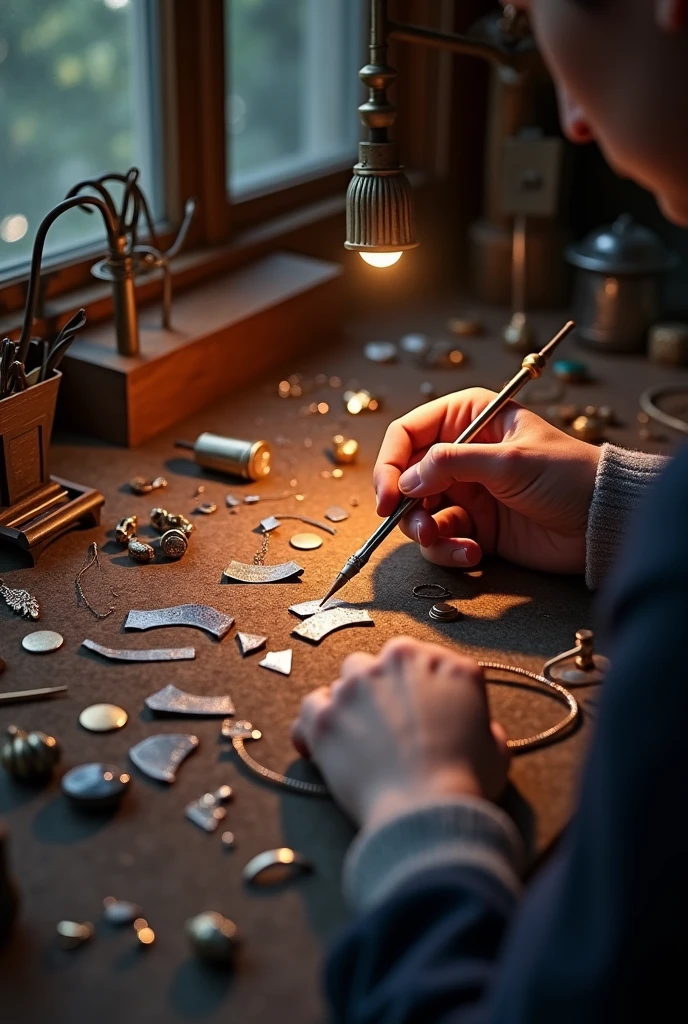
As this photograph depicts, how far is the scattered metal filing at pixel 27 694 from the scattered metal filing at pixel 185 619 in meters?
0.11

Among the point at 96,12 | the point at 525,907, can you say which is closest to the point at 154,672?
the point at 525,907

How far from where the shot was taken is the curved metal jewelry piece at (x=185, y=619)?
1.08 metres

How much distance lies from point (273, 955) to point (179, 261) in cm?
127

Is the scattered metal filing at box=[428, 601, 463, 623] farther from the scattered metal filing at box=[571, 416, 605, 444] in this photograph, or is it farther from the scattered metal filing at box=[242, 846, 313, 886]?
the scattered metal filing at box=[571, 416, 605, 444]

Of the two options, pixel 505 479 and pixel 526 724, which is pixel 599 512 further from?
pixel 526 724

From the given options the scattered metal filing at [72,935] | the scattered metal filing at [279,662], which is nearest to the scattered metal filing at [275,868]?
the scattered metal filing at [72,935]

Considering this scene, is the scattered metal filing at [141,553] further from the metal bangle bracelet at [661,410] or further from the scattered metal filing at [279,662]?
the metal bangle bracelet at [661,410]

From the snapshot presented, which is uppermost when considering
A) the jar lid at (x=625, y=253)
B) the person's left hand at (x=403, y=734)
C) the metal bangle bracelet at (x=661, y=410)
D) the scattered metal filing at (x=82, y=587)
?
the jar lid at (x=625, y=253)

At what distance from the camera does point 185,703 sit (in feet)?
3.17

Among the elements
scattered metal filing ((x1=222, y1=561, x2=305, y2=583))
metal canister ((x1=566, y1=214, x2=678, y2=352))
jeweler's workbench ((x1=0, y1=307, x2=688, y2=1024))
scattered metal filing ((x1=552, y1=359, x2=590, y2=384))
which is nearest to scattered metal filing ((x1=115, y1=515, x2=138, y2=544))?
jeweler's workbench ((x1=0, y1=307, x2=688, y2=1024))

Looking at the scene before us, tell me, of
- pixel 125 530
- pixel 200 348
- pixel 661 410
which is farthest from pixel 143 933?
pixel 661 410

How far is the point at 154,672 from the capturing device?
101 cm

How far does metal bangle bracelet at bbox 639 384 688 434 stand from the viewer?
1.61 m

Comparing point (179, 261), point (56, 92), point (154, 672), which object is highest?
point (56, 92)
